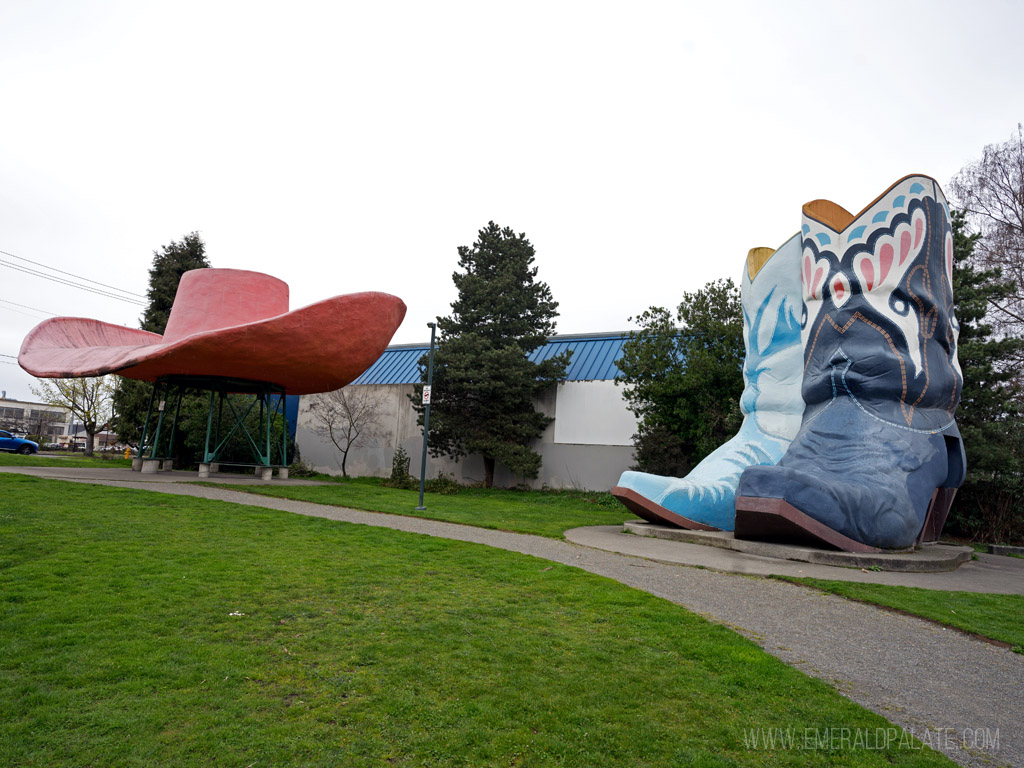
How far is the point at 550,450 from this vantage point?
23094 mm

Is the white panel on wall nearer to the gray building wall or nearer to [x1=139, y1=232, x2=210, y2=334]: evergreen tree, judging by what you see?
the gray building wall

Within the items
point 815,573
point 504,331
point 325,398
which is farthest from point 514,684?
point 325,398

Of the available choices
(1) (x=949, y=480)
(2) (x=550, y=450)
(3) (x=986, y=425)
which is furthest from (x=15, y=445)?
(3) (x=986, y=425)

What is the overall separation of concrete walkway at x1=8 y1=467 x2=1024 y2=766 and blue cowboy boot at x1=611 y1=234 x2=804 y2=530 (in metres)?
2.64

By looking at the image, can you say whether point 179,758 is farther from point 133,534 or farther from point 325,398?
point 325,398

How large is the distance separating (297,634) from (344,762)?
1.82 m

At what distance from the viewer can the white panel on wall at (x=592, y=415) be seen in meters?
22.2

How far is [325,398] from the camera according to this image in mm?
27453

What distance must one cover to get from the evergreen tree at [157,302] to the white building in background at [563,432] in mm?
7194

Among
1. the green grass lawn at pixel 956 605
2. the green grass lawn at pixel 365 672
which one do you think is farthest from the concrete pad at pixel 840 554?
the green grass lawn at pixel 365 672

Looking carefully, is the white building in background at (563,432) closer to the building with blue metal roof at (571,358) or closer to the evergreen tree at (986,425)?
the building with blue metal roof at (571,358)

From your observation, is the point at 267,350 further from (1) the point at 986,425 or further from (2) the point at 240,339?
(1) the point at 986,425

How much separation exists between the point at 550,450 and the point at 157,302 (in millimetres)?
19115

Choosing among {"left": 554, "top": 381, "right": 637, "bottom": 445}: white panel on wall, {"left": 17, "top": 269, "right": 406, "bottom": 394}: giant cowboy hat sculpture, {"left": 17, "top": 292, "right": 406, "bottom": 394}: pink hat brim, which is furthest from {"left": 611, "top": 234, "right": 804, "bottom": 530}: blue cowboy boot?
{"left": 554, "top": 381, "right": 637, "bottom": 445}: white panel on wall
